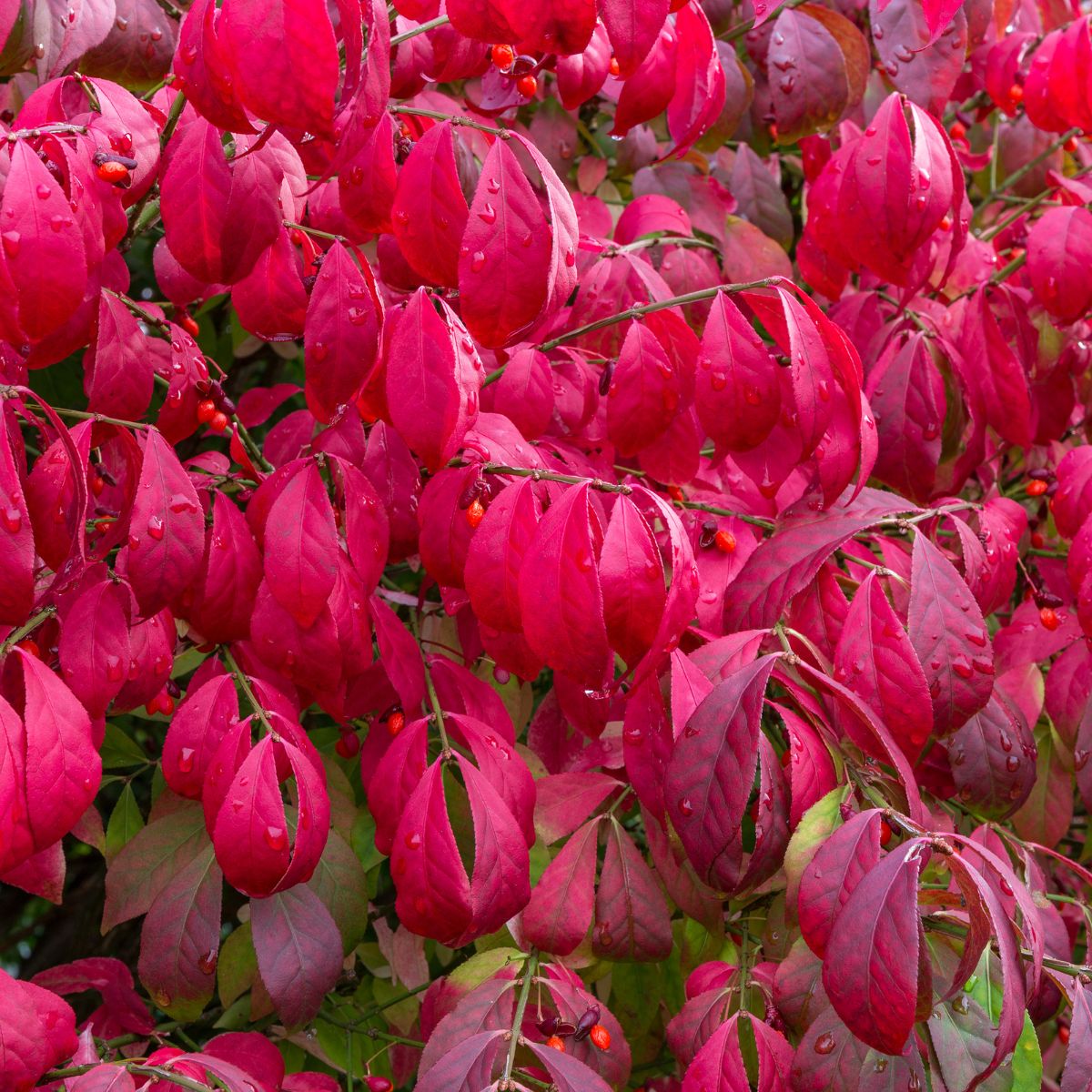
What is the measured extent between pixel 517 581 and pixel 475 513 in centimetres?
11

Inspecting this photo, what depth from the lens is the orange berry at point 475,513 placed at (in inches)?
42.4

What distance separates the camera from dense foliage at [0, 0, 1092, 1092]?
2.84ft

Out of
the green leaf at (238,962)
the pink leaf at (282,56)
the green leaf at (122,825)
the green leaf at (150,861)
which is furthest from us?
the green leaf at (122,825)

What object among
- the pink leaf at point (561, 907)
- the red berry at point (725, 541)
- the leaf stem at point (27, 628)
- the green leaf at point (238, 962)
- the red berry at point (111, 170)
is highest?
the red berry at point (111, 170)

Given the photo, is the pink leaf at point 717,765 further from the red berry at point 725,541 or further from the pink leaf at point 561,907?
the red berry at point 725,541

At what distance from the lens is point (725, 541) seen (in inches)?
50.0

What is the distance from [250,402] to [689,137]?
712mm

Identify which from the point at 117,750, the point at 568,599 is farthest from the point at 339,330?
the point at 117,750

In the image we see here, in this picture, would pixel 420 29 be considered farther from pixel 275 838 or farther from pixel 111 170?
pixel 275 838

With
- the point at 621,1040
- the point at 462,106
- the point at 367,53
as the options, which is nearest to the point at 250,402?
the point at 462,106

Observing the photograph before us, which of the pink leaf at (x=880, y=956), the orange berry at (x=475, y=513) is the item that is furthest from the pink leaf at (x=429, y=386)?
the pink leaf at (x=880, y=956)

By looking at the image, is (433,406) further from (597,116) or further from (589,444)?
(597,116)

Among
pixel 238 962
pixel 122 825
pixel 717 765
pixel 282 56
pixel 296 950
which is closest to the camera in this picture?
pixel 282 56

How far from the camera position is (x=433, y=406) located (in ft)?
3.18
